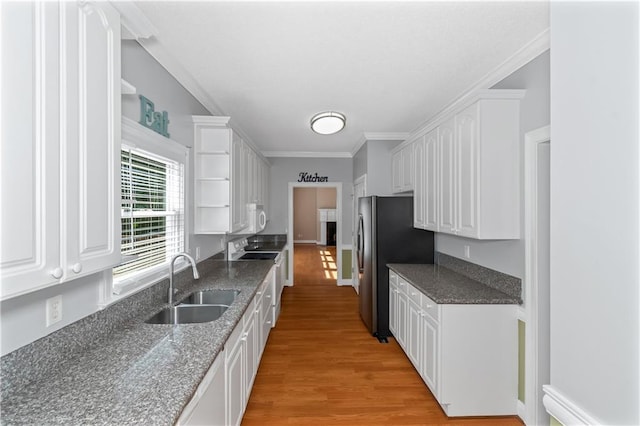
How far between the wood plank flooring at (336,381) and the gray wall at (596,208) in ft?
5.85

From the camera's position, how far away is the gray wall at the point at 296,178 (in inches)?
233

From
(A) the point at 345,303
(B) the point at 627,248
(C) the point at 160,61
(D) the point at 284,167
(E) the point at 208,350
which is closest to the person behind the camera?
(B) the point at 627,248

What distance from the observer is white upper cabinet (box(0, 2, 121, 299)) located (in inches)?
33.7

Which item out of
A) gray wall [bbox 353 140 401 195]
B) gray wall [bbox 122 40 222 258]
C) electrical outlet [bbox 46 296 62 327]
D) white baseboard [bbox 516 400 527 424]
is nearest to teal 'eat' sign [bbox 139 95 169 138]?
gray wall [bbox 122 40 222 258]

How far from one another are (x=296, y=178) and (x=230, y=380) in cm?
448

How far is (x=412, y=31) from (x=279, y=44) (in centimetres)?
85

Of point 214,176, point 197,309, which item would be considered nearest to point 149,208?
point 197,309

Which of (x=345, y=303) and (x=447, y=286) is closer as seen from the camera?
(x=447, y=286)

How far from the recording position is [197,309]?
2.18 meters

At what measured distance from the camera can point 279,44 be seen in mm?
2020

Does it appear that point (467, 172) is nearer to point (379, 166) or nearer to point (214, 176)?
→ point (379, 166)

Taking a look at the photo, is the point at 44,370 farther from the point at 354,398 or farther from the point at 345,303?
the point at 345,303

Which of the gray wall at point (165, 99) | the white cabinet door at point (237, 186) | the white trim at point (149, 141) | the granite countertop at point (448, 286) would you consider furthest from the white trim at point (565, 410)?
the white cabinet door at point (237, 186)

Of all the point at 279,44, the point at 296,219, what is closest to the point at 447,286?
the point at 279,44
